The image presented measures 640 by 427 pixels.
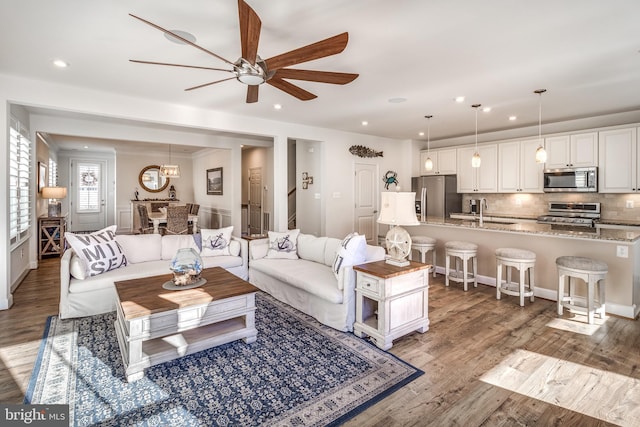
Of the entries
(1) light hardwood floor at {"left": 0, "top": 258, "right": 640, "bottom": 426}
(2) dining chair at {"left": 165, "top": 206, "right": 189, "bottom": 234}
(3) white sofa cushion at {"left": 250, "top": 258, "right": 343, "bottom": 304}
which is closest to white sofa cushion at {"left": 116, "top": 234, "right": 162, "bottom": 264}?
(1) light hardwood floor at {"left": 0, "top": 258, "right": 640, "bottom": 426}

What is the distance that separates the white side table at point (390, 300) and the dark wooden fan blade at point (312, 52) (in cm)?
182

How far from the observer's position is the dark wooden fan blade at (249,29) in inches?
72.4

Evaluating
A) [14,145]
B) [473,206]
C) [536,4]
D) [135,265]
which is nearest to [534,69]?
[536,4]

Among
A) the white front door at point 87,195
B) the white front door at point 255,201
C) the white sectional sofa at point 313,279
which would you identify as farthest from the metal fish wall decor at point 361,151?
the white front door at point 87,195

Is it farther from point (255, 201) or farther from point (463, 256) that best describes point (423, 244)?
point (255, 201)

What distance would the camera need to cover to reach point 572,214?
18.2 feet

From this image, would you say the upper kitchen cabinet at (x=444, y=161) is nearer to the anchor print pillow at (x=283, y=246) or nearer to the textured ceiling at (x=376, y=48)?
the textured ceiling at (x=376, y=48)

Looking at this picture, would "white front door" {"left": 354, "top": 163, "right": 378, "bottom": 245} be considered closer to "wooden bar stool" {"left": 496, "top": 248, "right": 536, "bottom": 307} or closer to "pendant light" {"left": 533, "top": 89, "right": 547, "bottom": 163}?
"pendant light" {"left": 533, "top": 89, "right": 547, "bottom": 163}

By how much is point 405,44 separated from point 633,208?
5.07 m

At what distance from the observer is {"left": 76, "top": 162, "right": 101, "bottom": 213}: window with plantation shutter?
32.5ft

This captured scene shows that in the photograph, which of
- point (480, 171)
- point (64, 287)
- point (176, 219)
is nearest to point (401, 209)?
point (64, 287)

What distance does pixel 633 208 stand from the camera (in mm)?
5117

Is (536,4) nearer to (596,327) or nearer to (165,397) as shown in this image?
(596,327)

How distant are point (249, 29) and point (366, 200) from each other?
17.7 ft
